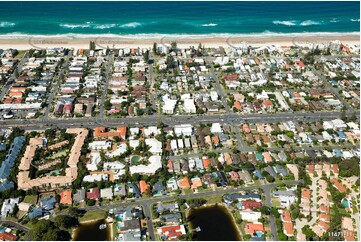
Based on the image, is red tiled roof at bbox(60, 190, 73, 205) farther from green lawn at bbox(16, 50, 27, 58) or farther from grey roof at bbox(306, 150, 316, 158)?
green lawn at bbox(16, 50, 27, 58)

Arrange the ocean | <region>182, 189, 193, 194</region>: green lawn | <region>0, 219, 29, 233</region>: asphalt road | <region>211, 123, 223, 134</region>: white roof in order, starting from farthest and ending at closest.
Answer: the ocean
<region>211, 123, 223, 134</region>: white roof
<region>182, 189, 193, 194</region>: green lawn
<region>0, 219, 29, 233</region>: asphalt road

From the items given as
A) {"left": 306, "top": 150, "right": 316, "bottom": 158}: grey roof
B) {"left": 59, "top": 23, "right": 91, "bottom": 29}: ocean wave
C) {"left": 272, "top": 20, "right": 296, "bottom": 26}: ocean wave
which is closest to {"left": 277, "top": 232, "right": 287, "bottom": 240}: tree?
{"left": 306, "top": 150, "right": 316, "bottom": 158}: grey roof

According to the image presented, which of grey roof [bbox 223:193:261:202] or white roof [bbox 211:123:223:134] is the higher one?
white roof [bbox 211:123:223:134]

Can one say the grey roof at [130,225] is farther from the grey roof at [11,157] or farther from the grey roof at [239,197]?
the grey roof at [11,157]

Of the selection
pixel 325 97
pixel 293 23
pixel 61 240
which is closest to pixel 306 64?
pixel 325 97

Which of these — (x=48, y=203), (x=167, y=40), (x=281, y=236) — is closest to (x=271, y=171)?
(x=281, y=236)

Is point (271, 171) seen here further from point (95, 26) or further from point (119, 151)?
point (95, 26)

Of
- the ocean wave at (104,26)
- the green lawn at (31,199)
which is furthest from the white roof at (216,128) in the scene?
the ocean wave at (104,26)

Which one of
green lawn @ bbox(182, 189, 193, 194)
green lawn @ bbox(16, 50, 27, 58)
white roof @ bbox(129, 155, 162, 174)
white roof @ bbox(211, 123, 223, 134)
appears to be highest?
green lawn @ bbox(16, 50, 27, 58)

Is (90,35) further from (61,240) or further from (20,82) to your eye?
(61,240)
